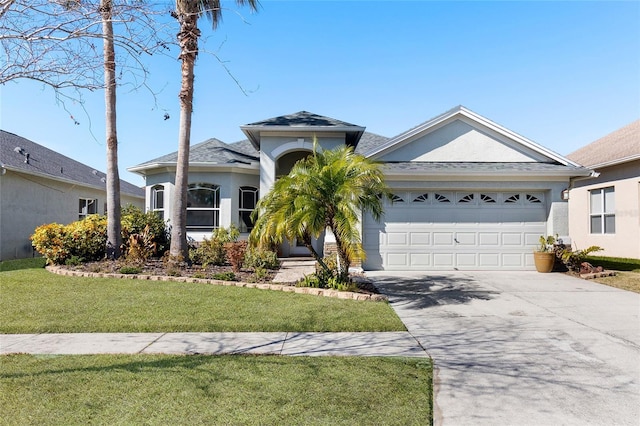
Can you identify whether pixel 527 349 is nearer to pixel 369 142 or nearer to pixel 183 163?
pixel 183 163

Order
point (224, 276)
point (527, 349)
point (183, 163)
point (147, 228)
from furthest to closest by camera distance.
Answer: point (147, 228)
point (183, 163)
point (224, 276)
point (527, 349)

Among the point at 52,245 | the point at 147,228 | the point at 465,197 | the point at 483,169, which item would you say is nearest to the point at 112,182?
the point at 147,228

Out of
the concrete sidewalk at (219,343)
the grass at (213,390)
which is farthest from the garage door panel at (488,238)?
the grass at (213,390)

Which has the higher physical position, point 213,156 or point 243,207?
point 213,156

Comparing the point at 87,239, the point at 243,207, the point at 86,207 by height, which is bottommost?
the point at 87,239

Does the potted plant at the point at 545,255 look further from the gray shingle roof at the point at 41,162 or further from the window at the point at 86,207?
the window at the point at 86,207

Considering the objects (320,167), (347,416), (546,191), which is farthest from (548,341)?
(546,191)

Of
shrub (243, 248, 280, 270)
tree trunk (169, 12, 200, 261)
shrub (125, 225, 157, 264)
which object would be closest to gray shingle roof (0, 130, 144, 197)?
shrub (125, 225, 157, 264)

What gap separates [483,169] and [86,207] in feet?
66.5

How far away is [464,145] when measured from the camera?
42.8 feet

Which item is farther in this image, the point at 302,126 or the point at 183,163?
the point at 302,126

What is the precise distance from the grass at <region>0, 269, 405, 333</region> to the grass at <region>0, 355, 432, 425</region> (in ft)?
4.69

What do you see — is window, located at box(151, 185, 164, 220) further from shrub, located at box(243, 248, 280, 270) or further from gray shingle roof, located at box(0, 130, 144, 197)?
shrub, located at box(243, 248, 280, 270)

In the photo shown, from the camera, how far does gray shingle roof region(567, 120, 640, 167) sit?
603 inches
